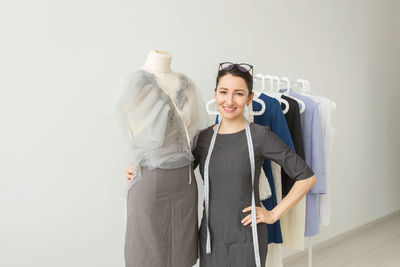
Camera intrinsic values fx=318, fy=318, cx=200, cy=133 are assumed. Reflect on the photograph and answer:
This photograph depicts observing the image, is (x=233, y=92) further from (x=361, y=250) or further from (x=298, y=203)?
(x=361, y=250)

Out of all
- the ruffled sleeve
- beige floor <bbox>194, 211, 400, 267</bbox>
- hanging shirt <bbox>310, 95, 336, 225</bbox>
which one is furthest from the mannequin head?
beige floor <bbox>194, 211, 400, 267</bbox>

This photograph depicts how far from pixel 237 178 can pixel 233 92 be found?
1.17 ft

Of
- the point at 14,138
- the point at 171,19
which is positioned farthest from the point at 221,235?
the point at 171,19

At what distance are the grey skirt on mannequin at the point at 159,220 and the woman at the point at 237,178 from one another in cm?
10

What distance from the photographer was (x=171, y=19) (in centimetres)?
200

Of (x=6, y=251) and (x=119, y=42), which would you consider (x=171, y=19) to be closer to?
(x=119, y=42)

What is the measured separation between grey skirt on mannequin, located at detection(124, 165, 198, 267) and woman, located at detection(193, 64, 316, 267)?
0.10 m

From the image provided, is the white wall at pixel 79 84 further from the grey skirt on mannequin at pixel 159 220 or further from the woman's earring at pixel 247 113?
the woman's earring at pixel 247 113

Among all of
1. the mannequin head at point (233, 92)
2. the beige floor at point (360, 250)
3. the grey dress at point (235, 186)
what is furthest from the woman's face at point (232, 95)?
the beige floor at point (360, 250)

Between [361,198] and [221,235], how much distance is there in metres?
2.82

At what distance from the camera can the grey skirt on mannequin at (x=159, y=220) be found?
1276 millimetres

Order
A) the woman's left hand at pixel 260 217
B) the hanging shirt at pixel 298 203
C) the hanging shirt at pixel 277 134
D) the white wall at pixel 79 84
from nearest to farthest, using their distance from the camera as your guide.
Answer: the woman's left hand at pixel 260 217, the white wall at pixel 79 84, the hanging shirt at pixel 277 134, the hanging shirt at pixel 298 203

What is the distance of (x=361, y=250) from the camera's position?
3057 mm

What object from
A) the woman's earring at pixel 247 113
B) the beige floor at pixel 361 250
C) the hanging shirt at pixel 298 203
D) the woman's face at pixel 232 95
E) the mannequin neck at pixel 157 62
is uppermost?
the mannequin neck at pixel 157 62
